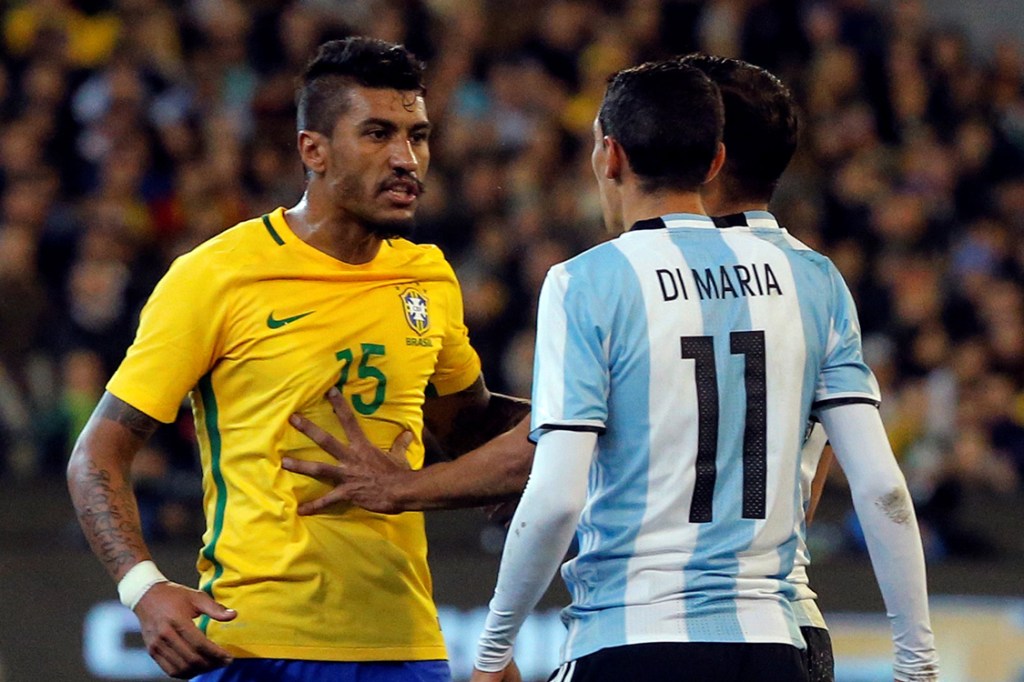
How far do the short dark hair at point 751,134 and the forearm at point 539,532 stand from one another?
0.91m

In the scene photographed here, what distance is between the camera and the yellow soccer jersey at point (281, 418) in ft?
14.0

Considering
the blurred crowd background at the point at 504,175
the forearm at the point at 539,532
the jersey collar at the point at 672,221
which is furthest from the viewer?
the blurred crowd background at the point at 504,175

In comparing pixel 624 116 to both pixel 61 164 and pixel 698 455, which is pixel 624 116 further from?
pixel 61 164

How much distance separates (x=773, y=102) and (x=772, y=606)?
50.0 inches

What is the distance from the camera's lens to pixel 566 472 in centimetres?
356

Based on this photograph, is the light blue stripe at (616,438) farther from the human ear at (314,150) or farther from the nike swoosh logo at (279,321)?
the human ear at (314,150)

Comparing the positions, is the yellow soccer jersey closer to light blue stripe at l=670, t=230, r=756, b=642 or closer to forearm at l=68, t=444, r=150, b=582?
forearm at l=68, t=444, r=150, b=582

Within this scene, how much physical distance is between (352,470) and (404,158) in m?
0.85

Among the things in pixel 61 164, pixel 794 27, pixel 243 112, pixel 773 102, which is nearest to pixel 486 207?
pixel 243 112

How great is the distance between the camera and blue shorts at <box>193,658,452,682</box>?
426 centimetres

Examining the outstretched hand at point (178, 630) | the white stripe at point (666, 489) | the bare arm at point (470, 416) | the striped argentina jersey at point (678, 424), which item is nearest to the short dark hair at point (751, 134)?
the striped argentina jersey at point (678, 424)

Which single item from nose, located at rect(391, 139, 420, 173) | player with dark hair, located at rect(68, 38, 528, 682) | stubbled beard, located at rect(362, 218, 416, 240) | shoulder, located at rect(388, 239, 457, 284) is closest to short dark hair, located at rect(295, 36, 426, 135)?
player with dark hair, located at rect(68, 38, 528, 682)

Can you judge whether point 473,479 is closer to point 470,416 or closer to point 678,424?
point 470,416

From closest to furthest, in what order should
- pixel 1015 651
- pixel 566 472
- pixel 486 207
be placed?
pixel 566 472 → pixel 1015 651 → pixel 486 207
